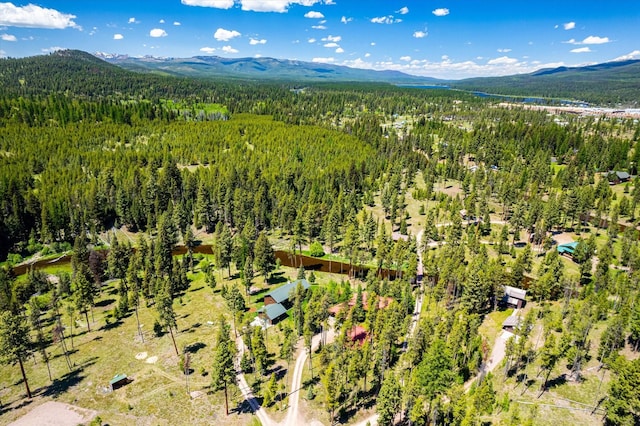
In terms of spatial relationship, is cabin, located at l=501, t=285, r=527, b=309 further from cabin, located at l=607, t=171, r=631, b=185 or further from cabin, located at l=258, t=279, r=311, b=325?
cabin, located at l=607, t=171, r=631, b=185

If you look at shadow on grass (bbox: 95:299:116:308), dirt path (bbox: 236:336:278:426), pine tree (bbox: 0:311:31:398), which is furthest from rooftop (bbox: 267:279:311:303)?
pine tree (bbox: 0:311:31:398)

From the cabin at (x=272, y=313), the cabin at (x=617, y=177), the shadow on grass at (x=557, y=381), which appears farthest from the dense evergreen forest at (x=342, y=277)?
the cabin at (x=272, y=313)

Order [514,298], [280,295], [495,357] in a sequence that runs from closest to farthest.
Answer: [495,357] → [280,295] → [514,298]

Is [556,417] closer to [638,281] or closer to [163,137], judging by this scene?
[638,281]

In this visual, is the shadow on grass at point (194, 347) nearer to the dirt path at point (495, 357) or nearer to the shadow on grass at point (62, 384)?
the shadow on grass at point (62, 384)

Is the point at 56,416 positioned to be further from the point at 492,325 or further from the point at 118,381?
the point at 492,325

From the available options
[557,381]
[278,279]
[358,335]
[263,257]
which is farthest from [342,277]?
[557,381]
